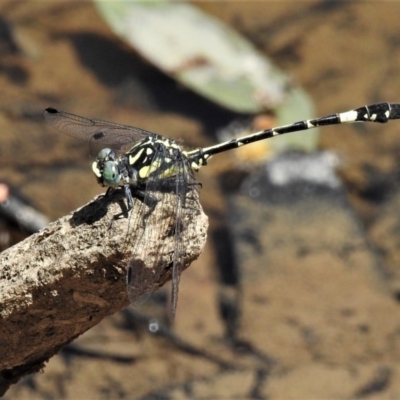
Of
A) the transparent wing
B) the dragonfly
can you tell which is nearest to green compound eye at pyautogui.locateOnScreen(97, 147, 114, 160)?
the dragonfly

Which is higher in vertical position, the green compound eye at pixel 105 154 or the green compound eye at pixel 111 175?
the green compound eye at pixel 105 154

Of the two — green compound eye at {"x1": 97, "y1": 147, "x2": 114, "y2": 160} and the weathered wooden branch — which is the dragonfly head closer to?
green compound eye at {"x1": 97, "y1": 147, "x2": 114, "y2": 160}

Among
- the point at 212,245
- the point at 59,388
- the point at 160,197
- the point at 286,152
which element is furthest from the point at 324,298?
the point at 160,197

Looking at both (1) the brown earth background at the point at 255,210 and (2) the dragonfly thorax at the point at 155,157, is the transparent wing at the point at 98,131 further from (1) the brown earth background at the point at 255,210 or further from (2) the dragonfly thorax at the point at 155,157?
(1) the brown earth background at the point at 255,210

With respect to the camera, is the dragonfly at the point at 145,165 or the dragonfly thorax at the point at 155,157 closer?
the dragonfly at the point at 145,165

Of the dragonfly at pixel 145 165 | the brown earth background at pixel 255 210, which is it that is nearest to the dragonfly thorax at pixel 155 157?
the dragonfly at pixel 145 165

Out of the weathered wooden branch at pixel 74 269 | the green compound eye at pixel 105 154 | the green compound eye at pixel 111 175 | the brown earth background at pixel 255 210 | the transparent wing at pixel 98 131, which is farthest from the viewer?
the brown earth background at pixel 255 210

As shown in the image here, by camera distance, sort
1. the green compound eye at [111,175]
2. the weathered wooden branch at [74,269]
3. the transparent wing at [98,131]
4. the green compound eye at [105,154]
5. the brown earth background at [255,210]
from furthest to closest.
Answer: the brown earth background at [255,210], the transparent wing at [98,131], the green compound eye at [105,154], the green compound eye at [111,175], the weathered wooden branch at [74,269]
